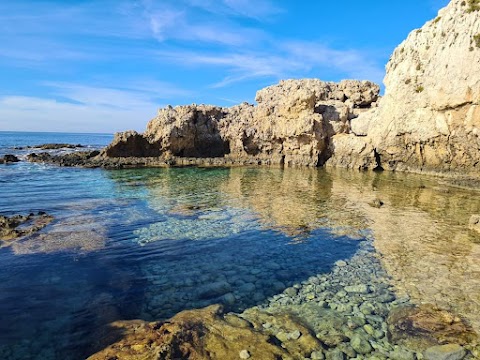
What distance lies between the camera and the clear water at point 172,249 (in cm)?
736

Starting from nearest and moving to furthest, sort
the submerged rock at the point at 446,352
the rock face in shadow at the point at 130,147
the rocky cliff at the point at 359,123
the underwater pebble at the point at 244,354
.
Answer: the underwater pebble at the point at 244,354 → the submerged rock at the point at 446,352 → the rocky cliff at the point at 359,123 → the rock face in shadow at the point at 130,147

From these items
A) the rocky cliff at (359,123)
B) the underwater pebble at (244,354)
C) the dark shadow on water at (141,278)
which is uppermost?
the rocky cliff at (359,123)

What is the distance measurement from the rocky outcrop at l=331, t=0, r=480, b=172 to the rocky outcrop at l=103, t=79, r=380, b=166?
4.82 m

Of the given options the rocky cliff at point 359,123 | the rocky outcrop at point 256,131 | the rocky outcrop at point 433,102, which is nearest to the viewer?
the rocky outcrop at point 433,102

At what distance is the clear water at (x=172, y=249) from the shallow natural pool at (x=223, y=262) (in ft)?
0.14

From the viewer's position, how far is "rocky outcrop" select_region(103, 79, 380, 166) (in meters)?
43.5

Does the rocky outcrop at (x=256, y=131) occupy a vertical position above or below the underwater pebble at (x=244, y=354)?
above

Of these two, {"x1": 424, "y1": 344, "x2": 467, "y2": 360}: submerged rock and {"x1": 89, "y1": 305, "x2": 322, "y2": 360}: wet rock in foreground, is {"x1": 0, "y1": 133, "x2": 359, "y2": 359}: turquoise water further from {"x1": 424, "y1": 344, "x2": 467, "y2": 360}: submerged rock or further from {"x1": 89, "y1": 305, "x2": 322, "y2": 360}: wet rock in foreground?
{"x1": 424, "y1": 344, "x2": 467, "y2": 360}: submerged rock

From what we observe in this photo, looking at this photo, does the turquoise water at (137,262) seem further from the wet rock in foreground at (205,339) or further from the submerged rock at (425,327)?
the submerged rock at (425,327)

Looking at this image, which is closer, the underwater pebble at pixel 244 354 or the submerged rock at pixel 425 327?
the underwater pebble at pixel 244 354

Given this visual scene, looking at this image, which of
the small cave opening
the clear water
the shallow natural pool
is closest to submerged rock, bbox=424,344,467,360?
the shallow natural pool

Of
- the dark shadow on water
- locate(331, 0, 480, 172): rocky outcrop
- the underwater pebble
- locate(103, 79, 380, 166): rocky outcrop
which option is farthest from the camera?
locate(103, 79, 380, 166): rocky outcrop

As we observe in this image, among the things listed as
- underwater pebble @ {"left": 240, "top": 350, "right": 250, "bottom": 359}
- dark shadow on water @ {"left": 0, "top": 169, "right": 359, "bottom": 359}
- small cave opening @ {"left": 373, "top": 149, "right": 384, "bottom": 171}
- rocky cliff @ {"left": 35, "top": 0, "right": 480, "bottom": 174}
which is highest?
rocky cliff @ {"left": 35, "top": 0, "right": 480, "bottom": 174}

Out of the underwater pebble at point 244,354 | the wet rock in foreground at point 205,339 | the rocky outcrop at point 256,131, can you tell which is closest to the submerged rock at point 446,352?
Result: the wet rock in foreground at point 205,339
